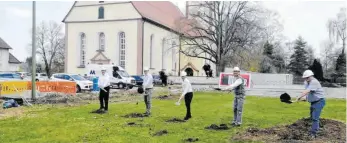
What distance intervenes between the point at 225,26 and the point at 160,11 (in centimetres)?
2093

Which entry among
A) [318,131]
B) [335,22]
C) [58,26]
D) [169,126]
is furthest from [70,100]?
[58,26]

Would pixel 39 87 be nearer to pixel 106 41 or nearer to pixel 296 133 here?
pixel 296 133

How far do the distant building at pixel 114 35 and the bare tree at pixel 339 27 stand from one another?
86.0 ft

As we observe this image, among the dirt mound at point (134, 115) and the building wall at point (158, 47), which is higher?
the building wall at point (158, 47)

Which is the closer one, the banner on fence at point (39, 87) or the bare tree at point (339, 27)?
the banner on fence at point (39, 87)

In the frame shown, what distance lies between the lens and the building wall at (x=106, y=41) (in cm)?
5641

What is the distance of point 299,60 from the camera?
221 feet

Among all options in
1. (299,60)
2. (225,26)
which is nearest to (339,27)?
(299,60)

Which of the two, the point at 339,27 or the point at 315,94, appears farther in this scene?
the point at 339,27

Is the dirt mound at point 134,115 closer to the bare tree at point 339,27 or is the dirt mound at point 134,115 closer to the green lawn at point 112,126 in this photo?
the green lawn at point 112,126

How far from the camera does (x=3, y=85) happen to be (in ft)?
72.6

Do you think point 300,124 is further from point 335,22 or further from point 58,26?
Result: point 58,26

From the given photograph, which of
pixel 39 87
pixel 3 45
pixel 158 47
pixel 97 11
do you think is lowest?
pixel 39 87

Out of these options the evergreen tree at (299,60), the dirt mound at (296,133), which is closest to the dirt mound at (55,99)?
the dirt mound at (296,133)
